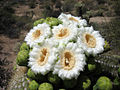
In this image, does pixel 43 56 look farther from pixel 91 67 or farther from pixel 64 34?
pixel 91 67

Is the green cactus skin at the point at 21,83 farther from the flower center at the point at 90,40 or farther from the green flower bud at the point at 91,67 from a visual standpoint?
the flower center at the point at 90,40

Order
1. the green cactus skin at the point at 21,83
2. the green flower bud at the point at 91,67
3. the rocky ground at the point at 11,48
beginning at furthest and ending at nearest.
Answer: the rocky ground at the point at 11,48 → the green cactus skin at the point at 21,83 → the green flower bud at the point at 91,67

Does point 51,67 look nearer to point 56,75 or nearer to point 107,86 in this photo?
point 56,75

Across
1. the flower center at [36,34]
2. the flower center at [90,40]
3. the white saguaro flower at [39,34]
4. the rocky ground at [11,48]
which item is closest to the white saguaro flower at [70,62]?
the flower center at [90,40]

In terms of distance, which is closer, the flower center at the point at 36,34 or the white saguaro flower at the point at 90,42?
the white saguaro flower at the point at 90,42

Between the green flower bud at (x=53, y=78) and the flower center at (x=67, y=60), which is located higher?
the flower center at (x=67, y=60)

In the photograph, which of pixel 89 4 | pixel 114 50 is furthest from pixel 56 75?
pixel 89 4

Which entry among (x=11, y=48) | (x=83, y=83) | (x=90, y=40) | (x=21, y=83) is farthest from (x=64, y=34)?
(x=11, y=48)
